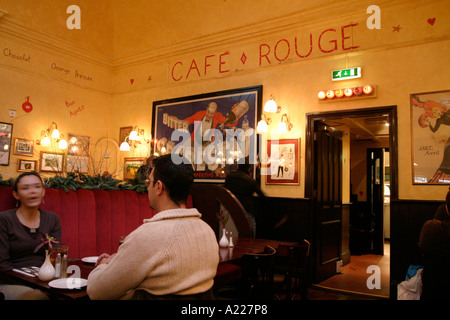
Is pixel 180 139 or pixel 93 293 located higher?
pixel 180 139

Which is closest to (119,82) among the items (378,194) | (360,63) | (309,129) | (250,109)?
(250,109)

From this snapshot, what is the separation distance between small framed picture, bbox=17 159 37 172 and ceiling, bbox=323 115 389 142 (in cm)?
566

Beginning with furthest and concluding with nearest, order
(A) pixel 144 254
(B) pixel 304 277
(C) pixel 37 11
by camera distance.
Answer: (C) pixel 37 11
(B) pixel 304 277
(A) pixel 144 254

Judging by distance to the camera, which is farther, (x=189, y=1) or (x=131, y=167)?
(x=131, y=167)

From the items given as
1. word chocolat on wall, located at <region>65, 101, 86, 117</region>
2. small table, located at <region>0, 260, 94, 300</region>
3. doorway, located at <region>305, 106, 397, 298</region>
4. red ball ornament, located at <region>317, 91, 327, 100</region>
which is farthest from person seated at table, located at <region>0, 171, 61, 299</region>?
word chocolat on wall, located at <region>65, 101, 86, 117</region>

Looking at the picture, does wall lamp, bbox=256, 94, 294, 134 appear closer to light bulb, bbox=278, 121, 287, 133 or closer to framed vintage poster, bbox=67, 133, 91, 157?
light bulb, bbox=278, 121, 287, 133

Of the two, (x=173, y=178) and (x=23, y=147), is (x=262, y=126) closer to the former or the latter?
(x=173, y=178)

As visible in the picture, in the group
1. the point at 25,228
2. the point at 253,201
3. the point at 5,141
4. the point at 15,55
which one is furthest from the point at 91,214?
the point at 15,55

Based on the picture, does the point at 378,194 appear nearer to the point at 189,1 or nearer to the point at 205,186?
the point at 205,186

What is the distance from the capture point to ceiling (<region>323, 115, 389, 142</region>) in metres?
7.55

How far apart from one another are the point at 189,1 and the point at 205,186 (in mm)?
4035

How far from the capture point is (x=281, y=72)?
5922mm

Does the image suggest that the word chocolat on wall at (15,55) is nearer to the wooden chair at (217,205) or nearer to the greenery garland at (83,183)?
the greenery garland at (83,183)

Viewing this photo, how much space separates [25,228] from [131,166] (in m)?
5.13
